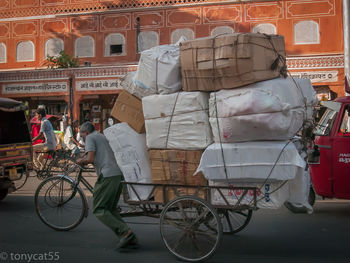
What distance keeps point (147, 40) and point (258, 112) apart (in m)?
16.7

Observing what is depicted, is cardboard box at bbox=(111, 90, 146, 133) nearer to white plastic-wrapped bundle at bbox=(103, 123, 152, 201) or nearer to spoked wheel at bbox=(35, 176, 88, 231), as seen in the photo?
white plastic-wrapped bundle at bbox=(103, 123, 152, 201)

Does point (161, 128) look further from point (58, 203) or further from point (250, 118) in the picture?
point (58, 203)

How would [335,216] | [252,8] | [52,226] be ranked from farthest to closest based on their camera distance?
[252,8], [335,216], [52,226]

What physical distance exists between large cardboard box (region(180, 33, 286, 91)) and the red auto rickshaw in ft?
7.07

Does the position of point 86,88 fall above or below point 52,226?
above

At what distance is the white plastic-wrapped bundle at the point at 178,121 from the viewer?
457 cm

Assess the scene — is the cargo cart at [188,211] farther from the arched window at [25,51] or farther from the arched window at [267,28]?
the arched window at [25,51]

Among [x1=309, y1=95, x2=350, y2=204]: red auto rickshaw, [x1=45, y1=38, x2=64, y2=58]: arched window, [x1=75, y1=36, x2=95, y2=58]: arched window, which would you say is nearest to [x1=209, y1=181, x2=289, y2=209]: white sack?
[x1=309, y1=95, x2=350, y2=204]: red auto rickshaw

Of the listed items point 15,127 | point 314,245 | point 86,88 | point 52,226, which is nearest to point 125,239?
point 52,226

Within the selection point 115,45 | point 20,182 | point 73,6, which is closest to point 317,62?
point 115,45

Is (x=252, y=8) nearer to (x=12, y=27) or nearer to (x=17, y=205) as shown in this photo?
A: (x=12, y=27)

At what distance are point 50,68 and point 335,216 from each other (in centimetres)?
1637

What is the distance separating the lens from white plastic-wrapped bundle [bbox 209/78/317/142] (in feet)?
13.9

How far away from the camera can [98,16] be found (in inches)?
819
